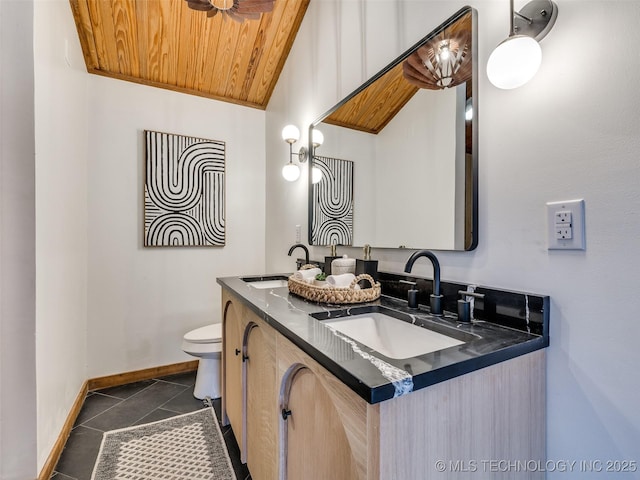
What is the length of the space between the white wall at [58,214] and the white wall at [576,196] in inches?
69.3

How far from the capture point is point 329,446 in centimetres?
75

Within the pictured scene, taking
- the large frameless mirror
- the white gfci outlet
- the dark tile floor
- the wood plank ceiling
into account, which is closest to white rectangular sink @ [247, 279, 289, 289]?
the large frameless mirror

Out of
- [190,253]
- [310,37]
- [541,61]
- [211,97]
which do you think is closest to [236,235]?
[190,253]

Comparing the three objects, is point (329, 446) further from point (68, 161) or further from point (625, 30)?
point (68, 161)

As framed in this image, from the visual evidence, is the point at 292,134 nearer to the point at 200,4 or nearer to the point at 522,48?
the point at 200,4

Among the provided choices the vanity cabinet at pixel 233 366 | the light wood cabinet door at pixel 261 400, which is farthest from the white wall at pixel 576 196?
the vanity cabinet at pixel 233 366

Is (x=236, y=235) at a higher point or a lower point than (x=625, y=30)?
lower

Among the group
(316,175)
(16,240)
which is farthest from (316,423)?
(316,175)

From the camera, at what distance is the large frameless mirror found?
1.09 meters

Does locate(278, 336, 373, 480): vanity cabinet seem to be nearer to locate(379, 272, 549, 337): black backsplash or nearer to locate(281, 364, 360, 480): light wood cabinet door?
locate(281, 364, 360, 480): light wood cabinet door

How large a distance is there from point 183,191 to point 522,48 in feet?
8.36

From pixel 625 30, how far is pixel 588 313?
68 centimetres

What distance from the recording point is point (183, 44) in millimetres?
2373

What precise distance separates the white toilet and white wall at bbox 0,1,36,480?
2.97ft
